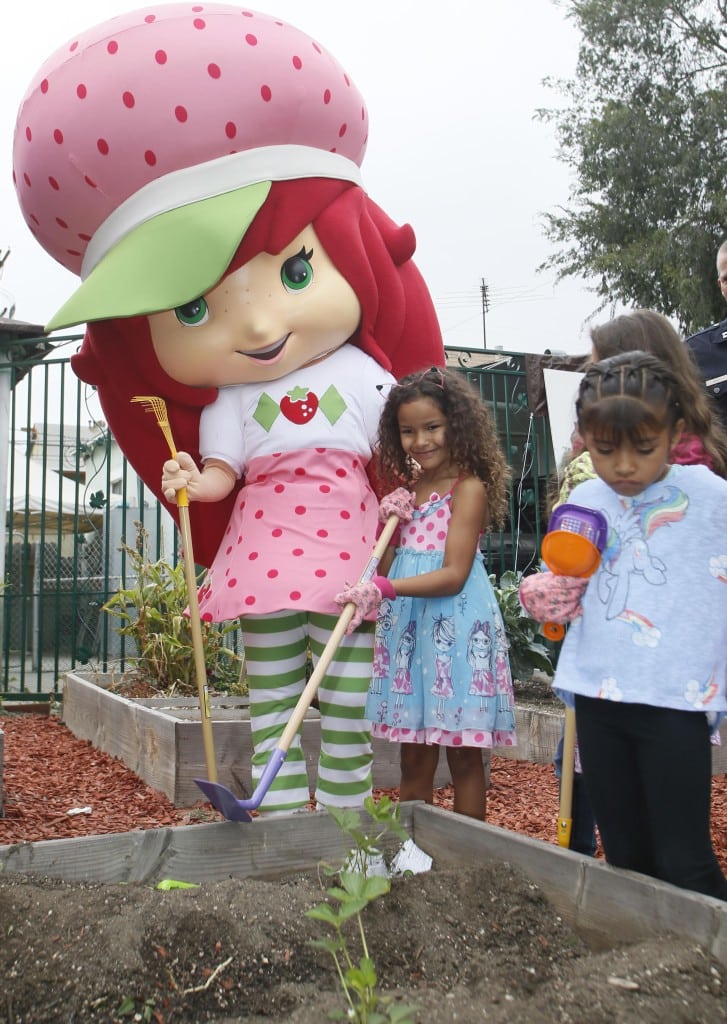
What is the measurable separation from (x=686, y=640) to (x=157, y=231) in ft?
5.61

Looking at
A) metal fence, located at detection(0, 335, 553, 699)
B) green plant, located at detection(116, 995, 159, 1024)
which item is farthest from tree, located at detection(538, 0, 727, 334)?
green plant, located at detection(116, 995, 159, 1024)

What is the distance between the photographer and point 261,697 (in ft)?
8.21

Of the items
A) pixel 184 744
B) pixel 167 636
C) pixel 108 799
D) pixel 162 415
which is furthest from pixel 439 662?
pixel 167 636

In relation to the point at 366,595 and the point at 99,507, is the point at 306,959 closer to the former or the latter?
the point at 366,595

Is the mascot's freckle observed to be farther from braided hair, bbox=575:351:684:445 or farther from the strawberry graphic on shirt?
braided hair, bbox=575:351:684:445

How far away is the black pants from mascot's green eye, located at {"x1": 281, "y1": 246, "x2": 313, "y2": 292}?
4.80 feet

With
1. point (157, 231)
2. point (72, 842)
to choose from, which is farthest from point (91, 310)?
point (72, 842)

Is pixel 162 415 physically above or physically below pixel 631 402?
above

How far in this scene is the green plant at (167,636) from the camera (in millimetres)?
4520

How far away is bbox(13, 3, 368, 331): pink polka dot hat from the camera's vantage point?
2.46 m

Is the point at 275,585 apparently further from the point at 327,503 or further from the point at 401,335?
the point at 401,335

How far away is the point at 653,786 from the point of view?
1.58 metres

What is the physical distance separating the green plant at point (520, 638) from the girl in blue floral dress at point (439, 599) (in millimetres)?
2015

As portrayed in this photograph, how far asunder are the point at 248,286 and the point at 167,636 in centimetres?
234
